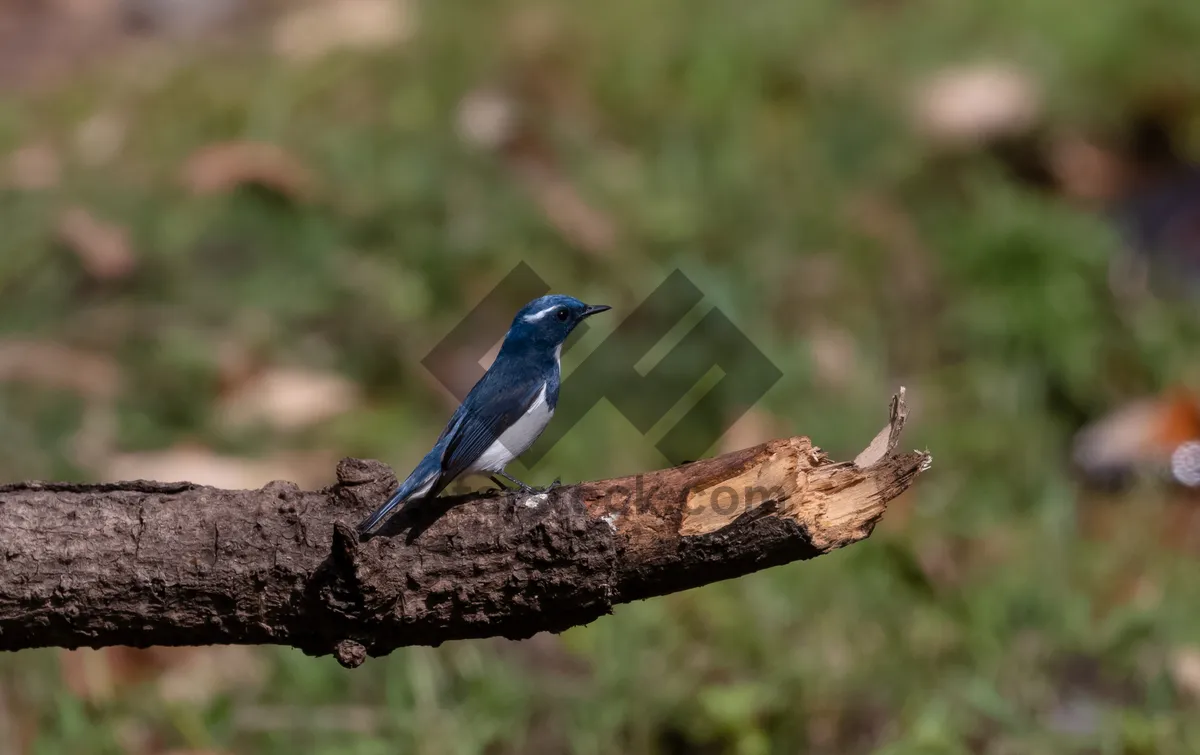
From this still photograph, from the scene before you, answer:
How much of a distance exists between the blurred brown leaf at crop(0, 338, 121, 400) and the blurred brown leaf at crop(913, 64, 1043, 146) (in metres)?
4.43

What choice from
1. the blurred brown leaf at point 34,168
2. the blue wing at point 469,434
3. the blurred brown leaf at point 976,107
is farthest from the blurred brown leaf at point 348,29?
the blue wing at point 469,434

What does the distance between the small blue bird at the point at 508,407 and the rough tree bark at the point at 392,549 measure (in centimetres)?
18

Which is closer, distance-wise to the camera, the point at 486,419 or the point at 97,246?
the point at 486,419

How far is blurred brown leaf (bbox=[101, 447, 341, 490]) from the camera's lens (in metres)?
4.88

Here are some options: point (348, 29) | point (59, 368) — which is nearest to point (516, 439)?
point (59, 368)

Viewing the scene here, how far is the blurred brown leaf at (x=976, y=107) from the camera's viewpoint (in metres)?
7.27

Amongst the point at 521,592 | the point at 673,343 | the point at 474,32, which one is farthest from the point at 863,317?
the point at 521,592

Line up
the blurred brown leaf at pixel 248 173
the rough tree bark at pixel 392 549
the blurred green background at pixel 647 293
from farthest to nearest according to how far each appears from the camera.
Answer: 1. the blurred brown leaf at pixel 248 173
2. the blurred green background at pixel 647 293
3. the rough tree bark at pixel 392 549

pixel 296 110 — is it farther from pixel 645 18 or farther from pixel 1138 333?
pixel 1138 333

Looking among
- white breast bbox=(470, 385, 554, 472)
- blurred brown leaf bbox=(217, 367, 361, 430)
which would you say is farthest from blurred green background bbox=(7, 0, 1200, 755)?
white breast bbox=(470, 385, 554, 472)

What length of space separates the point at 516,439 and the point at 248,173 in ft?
10.8

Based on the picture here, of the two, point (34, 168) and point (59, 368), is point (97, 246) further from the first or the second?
point (34, 168)

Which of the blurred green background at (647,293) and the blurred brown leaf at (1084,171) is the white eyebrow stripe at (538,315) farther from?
the blurred brown leaf at (1084,171)

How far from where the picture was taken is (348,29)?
750 centimetres
